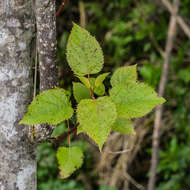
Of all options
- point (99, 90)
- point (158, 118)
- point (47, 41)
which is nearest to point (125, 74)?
point (99, 90)

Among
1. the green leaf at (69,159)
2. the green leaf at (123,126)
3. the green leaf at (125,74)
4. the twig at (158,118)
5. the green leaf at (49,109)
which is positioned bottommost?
the twig at (158,118)

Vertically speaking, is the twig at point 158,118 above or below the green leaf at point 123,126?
below

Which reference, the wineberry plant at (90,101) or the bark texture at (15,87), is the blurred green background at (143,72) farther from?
the wineberry plant at (90,101)

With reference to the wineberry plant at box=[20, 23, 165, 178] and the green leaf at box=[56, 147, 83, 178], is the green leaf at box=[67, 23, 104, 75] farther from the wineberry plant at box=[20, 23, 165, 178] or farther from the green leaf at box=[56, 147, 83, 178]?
the green leaf at box=[56, 147, 83, 178]

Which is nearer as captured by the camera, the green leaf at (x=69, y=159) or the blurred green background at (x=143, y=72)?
the green leaf at (x=69, y=159)

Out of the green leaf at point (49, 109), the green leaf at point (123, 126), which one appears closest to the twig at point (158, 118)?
the green leaf at point (123, 126)

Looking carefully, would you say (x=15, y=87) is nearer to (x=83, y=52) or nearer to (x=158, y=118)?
(x=83, y=52)

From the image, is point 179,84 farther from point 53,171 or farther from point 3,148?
point 3,148
